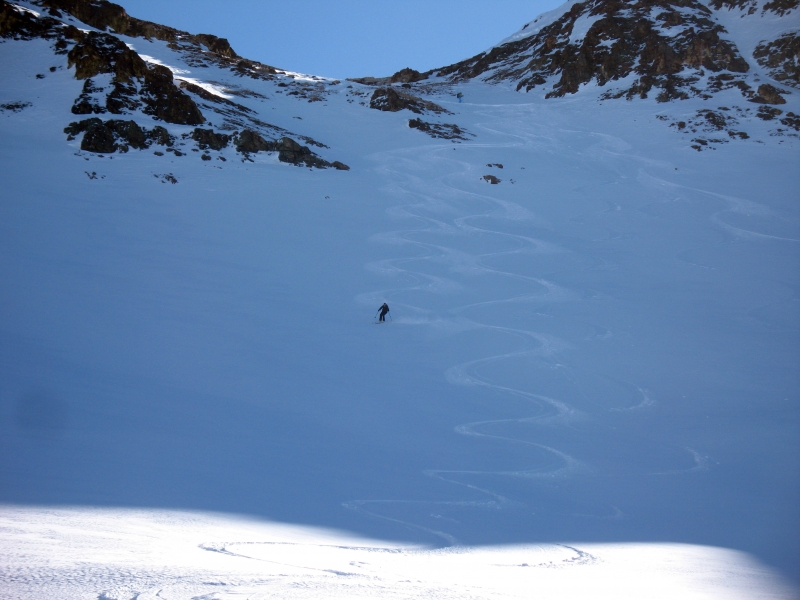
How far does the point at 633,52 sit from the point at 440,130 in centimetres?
2388

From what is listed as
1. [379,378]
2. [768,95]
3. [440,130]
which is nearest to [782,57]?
[768,95]

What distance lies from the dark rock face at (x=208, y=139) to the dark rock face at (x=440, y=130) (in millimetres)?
14098

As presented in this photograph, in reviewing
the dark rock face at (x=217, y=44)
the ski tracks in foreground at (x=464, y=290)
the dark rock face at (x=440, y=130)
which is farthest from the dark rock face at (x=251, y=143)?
the dark rock face at (x=217, y=44)

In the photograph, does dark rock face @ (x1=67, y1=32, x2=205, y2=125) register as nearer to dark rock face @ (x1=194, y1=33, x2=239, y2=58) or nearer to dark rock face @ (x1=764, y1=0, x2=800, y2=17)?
dark rock face @ (x1=194, y1=33, x2=239, y2=58)

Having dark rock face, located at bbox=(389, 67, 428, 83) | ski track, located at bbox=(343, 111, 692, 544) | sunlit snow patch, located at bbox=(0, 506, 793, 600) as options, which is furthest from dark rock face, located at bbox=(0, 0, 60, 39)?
dark rock face, located at bbox=(389, 67, 428, 83)

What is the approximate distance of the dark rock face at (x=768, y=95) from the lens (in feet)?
127

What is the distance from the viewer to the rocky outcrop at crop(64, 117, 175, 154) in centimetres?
2288

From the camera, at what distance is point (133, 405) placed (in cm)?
807

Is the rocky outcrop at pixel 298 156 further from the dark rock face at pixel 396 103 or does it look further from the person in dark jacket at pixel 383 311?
the person in dark jacket at pixel 383 311

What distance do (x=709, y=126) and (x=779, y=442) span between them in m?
34.3

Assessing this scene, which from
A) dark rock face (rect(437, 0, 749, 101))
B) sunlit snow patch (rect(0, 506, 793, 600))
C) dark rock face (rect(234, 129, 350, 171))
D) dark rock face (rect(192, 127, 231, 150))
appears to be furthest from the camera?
dark rock face (rect(437, 0, 749, 101))

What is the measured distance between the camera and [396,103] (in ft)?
127

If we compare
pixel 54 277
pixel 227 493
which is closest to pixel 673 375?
pixel 227 493

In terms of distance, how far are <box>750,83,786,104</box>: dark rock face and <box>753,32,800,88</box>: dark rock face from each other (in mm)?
3635
